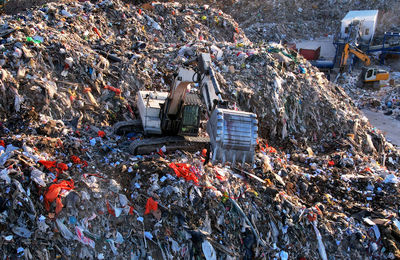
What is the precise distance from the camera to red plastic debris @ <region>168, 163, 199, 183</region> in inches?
231

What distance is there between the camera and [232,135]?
4.81m

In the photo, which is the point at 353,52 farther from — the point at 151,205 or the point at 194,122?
the point at 151,205

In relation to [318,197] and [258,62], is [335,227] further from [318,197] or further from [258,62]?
[258,62]

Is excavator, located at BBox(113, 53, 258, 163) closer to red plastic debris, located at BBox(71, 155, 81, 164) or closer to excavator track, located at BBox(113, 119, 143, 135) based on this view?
excavator track, located at BBox(113, 119, 143, 135)

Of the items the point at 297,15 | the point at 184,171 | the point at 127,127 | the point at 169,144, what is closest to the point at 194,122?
the point at 169,144

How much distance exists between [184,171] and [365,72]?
13587mm

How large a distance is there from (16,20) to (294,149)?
7873 millimetres

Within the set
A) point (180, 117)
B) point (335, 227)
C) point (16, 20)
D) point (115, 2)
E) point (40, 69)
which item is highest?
point (115, 2)

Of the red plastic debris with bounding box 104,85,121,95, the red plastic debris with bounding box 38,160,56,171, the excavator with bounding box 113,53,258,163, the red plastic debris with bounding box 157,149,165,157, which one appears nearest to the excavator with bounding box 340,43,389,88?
the excavator with bounding box 113,53,258,163

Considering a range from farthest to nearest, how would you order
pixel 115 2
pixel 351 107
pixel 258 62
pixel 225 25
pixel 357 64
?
pixel 357 64 < pixel 225 25 < pixel 115 2 < pixel 351 107 < pixel 258 62

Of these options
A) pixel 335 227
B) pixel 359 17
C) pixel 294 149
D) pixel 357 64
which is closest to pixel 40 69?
pixel 294 149

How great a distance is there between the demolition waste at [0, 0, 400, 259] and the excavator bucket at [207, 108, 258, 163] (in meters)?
1.15

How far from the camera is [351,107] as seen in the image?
11.0 meters

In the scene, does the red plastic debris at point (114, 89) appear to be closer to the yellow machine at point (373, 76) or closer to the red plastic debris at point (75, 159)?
the red plastic debris at point (75, 159)
